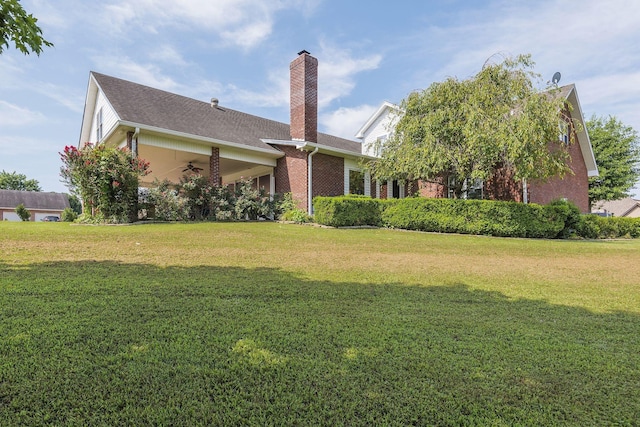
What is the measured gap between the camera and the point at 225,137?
542 inches

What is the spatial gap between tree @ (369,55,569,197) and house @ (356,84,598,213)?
117cm

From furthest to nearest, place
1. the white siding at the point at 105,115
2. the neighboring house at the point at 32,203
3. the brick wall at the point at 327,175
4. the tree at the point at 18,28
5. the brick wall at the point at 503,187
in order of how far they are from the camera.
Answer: the neighboring house at the point at 32,203, the brick wall at the point at 503,187, the brick wall at the point at 327,175, the white siding at the point at 105,115, the tree at the point at 18,28

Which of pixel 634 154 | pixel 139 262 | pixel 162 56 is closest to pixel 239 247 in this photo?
pixel 139 262

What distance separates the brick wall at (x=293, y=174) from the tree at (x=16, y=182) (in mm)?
69130

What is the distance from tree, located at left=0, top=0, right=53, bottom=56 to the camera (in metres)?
2.88

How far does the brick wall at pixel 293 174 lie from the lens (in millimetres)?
14164

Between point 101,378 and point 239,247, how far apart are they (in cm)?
511

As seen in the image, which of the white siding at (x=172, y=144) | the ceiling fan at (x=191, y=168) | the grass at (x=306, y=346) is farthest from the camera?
the ceiling fan at (x=191, y=168)

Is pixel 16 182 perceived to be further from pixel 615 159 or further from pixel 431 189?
pixel 615 159

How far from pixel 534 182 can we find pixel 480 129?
459 centimetres

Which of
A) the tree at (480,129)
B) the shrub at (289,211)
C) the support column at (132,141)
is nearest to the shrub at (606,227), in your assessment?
the tree at (480,129)

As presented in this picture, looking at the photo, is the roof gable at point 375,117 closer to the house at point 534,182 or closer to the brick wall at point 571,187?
the house at point 534,182

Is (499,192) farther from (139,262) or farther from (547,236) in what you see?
(139,262)

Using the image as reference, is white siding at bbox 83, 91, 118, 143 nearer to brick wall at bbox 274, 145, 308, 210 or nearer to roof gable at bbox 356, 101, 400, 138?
brick wall at bbox 274, 145, 308, 210
